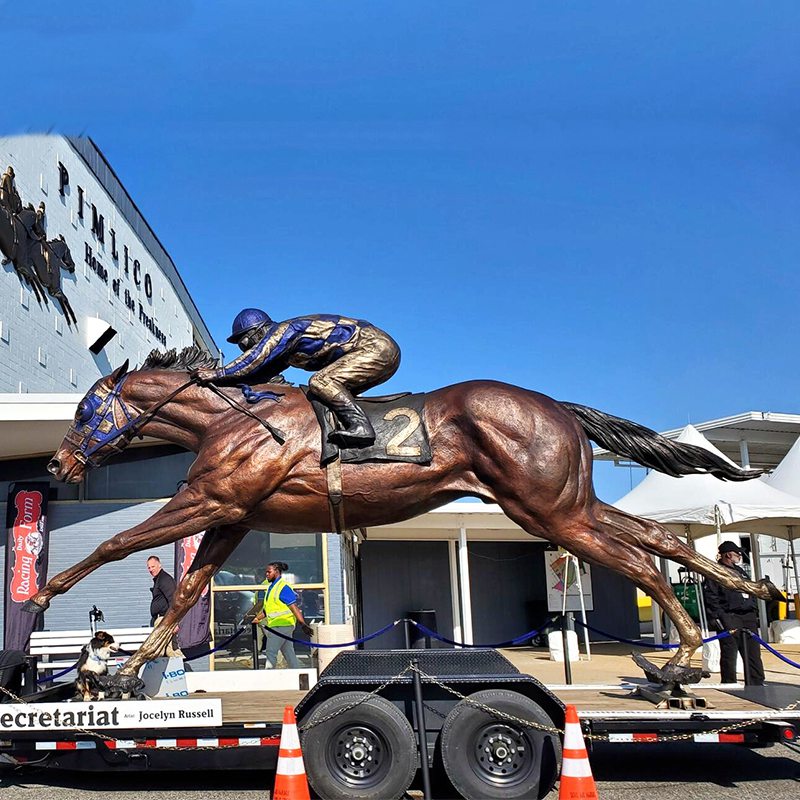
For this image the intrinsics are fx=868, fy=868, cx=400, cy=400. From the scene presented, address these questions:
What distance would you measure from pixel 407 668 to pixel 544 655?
47.6ft

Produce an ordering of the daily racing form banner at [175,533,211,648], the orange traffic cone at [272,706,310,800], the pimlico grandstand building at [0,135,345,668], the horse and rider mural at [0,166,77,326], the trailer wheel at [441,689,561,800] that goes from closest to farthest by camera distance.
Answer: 1. the orange traffic cone at [272,706,310,800]
2. the trailer wheel at [441,689,561,800]
3. the daily racing form banner at [175,533,211,648]
4. the pimlico grandstand building at [0,135,345,668]
5. the horse and rider mural at [0,166,77,326]

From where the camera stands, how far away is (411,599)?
2133 cm

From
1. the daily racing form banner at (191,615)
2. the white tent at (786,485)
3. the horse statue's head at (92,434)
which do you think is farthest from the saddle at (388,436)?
the white tent at (786,485)

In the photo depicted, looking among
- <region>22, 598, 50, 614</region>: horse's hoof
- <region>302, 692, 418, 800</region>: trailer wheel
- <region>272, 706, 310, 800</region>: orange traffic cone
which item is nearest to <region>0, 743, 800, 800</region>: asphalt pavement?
<region>302, 692, 418, 800</region>: trailer wheel

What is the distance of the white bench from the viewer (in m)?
10.7

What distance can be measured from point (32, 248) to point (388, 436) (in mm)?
11806

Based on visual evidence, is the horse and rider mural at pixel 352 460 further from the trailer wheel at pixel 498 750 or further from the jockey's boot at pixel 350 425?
the trailer wheel at pixel 498 750

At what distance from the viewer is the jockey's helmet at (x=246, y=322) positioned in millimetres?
6586

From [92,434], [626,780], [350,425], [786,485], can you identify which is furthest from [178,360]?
[786,485]

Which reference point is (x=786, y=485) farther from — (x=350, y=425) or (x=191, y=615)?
(x=350, y=425)

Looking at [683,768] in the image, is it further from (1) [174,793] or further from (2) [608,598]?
(2) [608,598]

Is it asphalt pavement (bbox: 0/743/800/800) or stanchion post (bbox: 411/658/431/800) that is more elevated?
stanchion post (bbox: 411/658/431/800)

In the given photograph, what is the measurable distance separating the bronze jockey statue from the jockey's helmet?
110 mm

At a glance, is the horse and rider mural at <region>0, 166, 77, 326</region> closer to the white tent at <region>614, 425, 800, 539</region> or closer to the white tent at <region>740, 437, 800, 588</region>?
the white tent at <region>614, 425, 800, 539</region>
